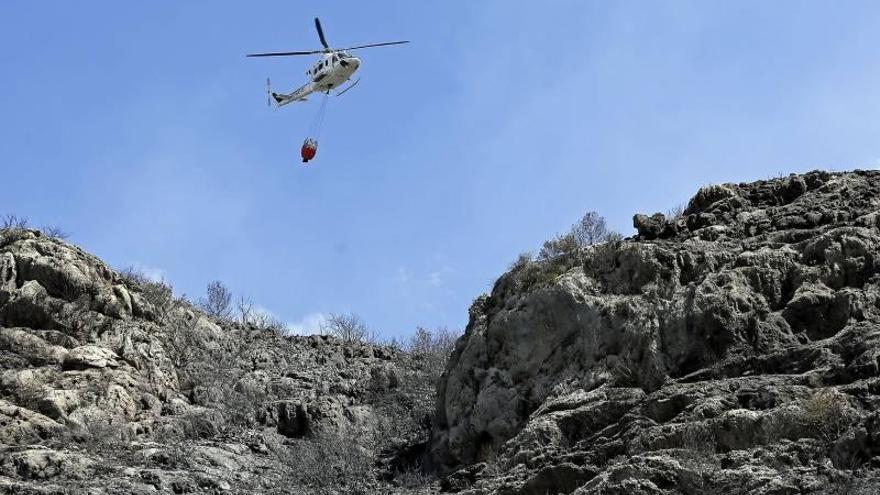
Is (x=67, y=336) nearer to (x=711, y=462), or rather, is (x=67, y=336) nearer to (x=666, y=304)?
(x=666, y=304)

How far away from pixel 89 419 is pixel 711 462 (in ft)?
44.0

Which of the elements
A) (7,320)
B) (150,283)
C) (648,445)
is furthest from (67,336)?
(648,445)

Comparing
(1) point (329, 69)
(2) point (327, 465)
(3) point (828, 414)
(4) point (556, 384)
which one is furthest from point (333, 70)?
(3) point (828, 414)

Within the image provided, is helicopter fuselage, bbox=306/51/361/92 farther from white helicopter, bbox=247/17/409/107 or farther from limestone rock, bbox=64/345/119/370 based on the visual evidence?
limestone rock, bbox=64/345/119/370

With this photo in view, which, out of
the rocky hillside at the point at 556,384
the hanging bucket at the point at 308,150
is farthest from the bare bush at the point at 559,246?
the hanging bucket at the point at 308,150

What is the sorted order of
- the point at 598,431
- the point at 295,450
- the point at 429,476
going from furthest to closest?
the point at 295,450
the point at 429,476
the point at 598,431

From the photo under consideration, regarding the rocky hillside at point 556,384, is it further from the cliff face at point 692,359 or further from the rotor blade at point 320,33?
the rotor blade at point 320,33

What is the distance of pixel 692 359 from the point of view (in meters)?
21.8

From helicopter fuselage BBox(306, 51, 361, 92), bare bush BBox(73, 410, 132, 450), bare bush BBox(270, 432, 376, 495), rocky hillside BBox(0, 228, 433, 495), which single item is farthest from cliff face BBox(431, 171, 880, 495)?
helicopter fuselage BBox(306, 51, 361, 92)

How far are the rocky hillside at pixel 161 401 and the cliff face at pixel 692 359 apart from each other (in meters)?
3.21

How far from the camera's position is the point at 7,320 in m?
28.0

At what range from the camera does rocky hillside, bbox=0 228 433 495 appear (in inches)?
→ 926

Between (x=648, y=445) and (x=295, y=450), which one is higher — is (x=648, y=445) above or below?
below

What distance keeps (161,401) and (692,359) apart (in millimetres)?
12442
